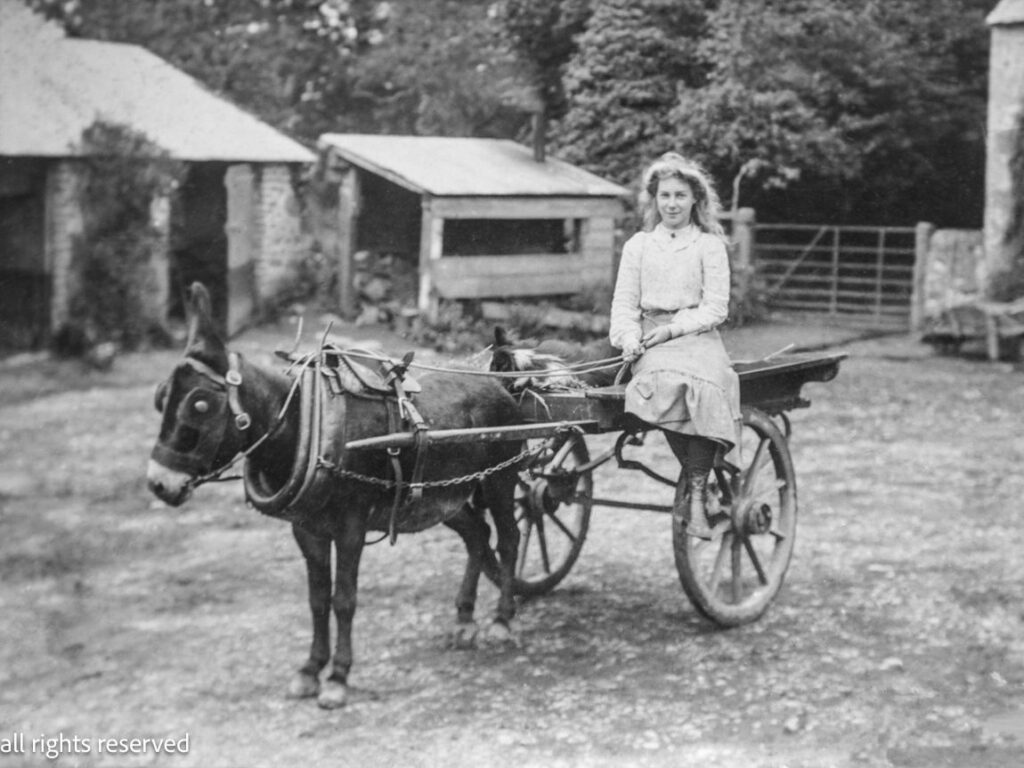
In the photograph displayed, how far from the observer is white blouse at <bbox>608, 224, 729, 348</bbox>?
551cm

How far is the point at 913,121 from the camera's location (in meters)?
21.6

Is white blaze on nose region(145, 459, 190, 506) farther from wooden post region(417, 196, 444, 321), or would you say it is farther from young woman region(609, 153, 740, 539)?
wooden post region(417, 196, 444, 321)

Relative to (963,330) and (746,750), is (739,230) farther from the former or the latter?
(746,750)

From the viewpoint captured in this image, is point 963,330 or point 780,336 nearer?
point 963,330

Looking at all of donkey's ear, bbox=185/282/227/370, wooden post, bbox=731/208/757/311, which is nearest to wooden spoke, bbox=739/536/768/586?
donkey's ear, bbox=185/282/227/370

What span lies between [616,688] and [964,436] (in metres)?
6.86

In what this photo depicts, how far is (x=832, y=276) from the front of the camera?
19.9m

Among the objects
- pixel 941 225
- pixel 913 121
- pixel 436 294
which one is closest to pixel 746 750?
pixel 436 294

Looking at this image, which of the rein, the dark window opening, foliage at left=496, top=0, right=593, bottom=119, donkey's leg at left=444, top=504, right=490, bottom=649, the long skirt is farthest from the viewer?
foliage at left=496, top=0, right=593, bottom=119

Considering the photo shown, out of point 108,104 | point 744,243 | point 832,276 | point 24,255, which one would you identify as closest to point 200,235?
point 108,104

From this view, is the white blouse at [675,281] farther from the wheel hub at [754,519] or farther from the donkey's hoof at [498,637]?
the donkey's hoof at [498,637]

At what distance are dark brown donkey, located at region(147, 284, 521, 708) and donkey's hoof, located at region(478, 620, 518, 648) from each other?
11 mm

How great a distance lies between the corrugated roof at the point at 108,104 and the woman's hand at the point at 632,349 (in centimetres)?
987

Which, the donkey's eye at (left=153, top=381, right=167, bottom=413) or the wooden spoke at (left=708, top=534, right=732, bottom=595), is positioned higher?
the donkey's eye at (left=153, top=381, right=167, bottom=413)
